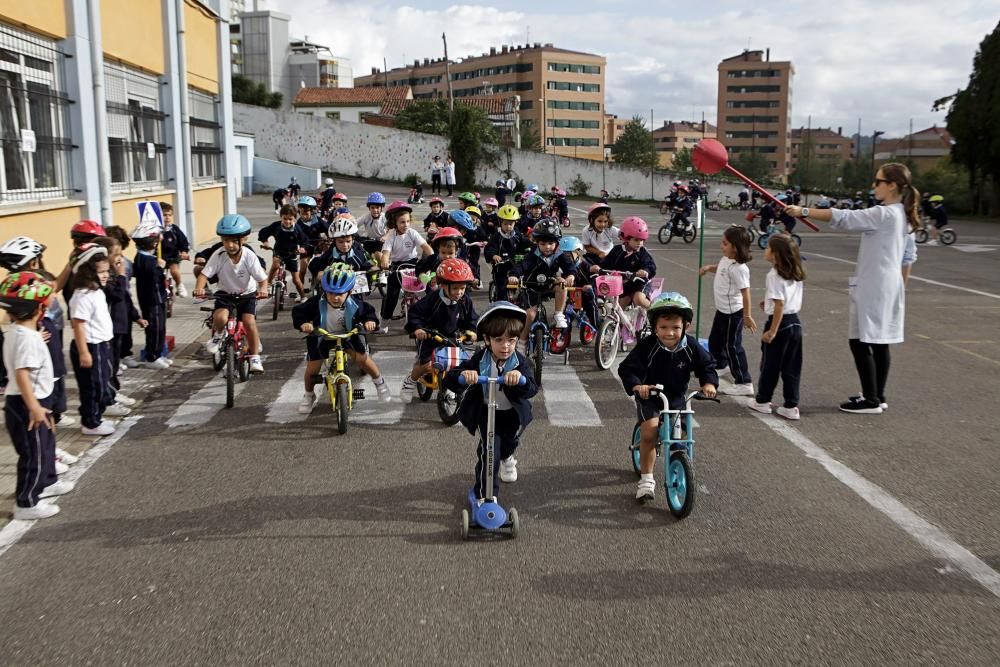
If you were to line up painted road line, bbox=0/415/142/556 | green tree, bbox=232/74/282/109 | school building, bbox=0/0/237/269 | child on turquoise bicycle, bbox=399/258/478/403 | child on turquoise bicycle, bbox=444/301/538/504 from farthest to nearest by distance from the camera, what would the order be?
1. green tree, bbox=232/74/282/109
2. school building, bbox=0/0/237/269
3. child on turquoise bicycle, bbox=399/258/478/403
4. child on turquoise bicycle, bbox=444/301/538/504
5. painted road line, bbox=0/415/142/556

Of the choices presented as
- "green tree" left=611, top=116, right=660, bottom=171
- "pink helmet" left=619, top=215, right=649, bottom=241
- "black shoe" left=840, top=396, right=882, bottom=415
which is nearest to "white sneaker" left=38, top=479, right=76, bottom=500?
"pink helmet" left=619, top=215, right=649, bottom=241

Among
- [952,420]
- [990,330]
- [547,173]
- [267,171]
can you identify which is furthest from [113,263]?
[547,173]

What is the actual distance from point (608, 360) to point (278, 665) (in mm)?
6933

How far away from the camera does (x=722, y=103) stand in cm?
15812

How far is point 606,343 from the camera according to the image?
10.5 meters

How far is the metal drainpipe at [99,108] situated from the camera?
16.5 m

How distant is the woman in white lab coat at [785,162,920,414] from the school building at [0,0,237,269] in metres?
11.4

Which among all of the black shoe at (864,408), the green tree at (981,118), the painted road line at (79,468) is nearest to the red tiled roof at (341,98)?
the green tree at (981,118)

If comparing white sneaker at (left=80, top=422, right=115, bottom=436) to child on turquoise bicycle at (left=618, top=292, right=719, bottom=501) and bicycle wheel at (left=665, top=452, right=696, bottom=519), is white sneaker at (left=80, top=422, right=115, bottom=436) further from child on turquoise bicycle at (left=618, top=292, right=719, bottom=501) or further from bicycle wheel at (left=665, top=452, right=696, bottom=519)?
bicycle wheel at (left=665, top=452, right=696, bottom=519)

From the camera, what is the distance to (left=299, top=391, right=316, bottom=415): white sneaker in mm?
8445

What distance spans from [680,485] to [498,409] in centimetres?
124

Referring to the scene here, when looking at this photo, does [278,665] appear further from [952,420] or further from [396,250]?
[396,250]

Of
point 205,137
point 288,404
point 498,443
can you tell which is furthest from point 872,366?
point 205,137

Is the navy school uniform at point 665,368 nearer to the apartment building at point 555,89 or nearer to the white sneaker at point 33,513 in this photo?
the white sneaker at point 33,513
